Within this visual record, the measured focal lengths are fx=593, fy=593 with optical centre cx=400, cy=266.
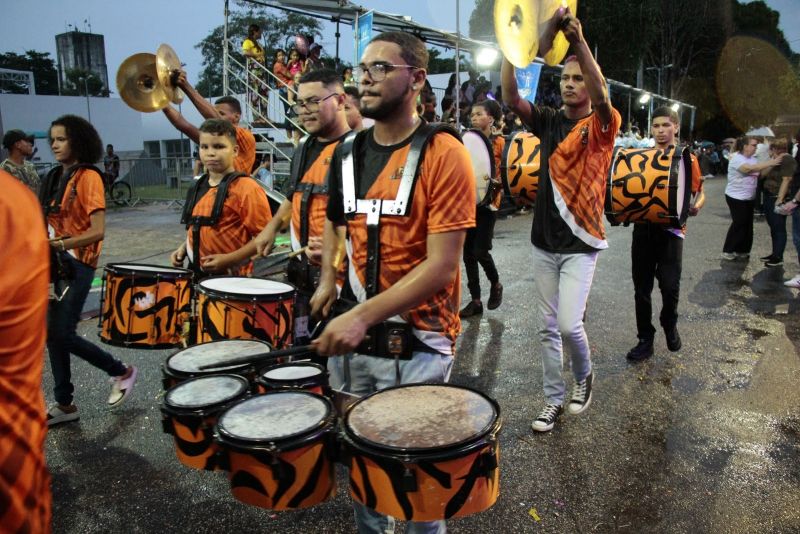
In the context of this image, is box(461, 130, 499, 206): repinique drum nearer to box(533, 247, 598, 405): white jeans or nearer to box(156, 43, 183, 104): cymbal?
box(533, 247, 598, 405): white jeans

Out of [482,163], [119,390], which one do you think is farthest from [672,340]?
[119,390]

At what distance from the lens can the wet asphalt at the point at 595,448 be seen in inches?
116

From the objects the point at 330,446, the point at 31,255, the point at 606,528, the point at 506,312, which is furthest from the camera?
the point at 506,312

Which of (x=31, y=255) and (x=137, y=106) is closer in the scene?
(x=31, y=255)

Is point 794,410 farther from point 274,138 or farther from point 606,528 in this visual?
point 274,138

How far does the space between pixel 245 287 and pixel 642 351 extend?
3.52 metres

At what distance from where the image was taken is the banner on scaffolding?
10875 mm

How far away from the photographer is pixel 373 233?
2.20 meters

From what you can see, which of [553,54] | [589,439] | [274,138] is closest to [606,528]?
[589,439]

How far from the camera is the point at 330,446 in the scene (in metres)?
1.78

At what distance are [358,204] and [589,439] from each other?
2406 millimetres

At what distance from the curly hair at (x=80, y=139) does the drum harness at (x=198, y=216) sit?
2.55 ft

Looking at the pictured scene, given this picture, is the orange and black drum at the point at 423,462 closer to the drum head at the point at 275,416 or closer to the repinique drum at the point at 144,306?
the drum head at the point at 275,416

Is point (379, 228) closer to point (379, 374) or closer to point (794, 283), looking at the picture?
point (379, 374)
